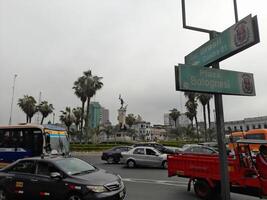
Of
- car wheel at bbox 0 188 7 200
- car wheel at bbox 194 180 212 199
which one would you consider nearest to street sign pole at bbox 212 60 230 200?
car wheel at bbox 194 180 212 199

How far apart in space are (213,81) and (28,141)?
1451 cm

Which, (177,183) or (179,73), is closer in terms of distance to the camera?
(179,73)

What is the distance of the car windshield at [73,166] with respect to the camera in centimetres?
820

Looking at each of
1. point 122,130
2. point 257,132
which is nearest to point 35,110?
point 122,130

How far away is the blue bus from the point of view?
16.9 metres

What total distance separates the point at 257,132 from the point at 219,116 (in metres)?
20.6

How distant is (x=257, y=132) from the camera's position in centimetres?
2434

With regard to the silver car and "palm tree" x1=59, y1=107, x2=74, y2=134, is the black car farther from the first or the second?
"palm tree" x1=59, y1=107, x2=74, y2=134

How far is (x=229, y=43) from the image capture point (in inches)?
217

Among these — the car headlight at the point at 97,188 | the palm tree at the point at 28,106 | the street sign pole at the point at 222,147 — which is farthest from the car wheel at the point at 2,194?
the palm tree at the point at 28,106

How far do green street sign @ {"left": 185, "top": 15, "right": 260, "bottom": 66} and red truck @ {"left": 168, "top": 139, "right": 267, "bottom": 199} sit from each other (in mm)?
3616

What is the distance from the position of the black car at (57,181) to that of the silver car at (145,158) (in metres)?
10.2

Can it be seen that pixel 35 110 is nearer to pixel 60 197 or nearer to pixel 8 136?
pixel 8 136

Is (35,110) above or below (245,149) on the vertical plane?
above
